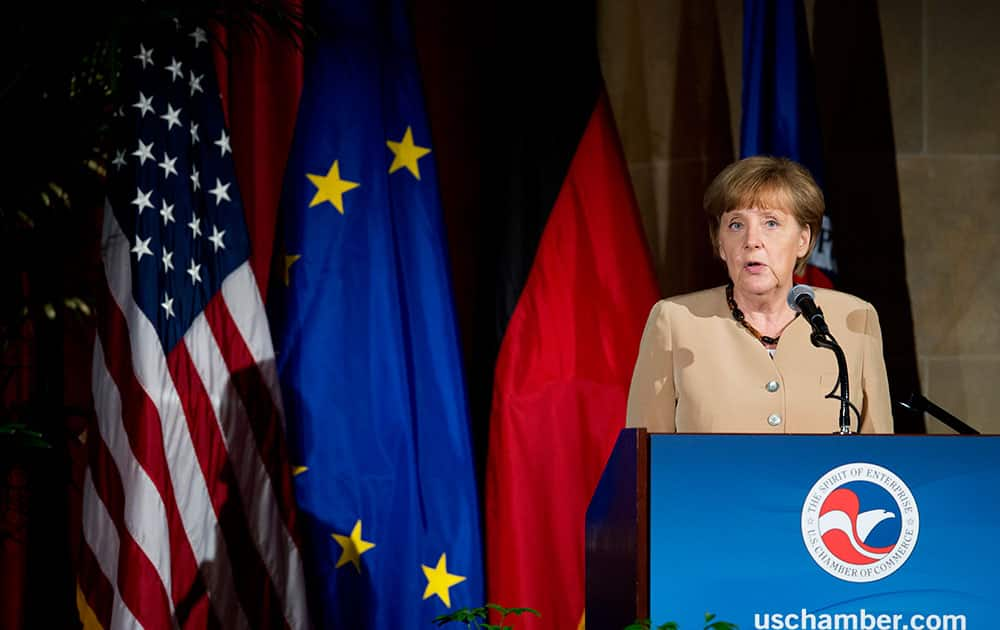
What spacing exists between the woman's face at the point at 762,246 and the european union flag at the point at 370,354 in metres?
1.66

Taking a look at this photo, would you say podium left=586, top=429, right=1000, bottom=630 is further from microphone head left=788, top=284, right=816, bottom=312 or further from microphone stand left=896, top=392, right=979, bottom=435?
microphone head left=788, top=284, right=816, bottom=312

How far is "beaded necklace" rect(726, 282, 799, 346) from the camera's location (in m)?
2.34

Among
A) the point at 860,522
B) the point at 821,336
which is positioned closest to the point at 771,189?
the point at 821,336

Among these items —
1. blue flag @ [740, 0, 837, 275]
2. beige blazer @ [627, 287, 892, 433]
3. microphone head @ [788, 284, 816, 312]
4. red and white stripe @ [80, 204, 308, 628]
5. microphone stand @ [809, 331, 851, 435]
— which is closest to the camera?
microphone stand @ [809, 331, 851, 435]

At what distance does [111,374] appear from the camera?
3574 millimetres

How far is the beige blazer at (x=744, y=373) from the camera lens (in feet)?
7.44

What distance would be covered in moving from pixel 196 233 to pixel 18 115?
2.05 ft

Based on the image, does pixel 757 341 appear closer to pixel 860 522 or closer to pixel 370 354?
pixel 860 522

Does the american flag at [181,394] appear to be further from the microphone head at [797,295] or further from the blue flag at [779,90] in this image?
the microphone head at [797,295]

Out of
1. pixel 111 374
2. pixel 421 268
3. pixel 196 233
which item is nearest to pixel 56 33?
pixel 196 233

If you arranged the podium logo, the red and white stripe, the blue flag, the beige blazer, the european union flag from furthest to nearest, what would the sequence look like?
1. the blue flag
2. the european union flag
3. the red and white stripe
4. the beige blazer
5. the podium logo

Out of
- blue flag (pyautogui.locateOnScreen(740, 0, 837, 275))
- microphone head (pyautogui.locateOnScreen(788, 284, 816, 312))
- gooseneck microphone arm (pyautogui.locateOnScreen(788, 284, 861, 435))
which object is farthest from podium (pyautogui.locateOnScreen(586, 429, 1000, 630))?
blue flag (pyautogui.locateOnScreen(740, 0, 837, 275))

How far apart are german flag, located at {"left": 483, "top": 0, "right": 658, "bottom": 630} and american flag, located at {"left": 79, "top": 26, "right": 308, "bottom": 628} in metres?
0.73

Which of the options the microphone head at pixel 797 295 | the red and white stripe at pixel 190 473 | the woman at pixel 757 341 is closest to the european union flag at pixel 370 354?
the red and white stripe at pixel 190 473
